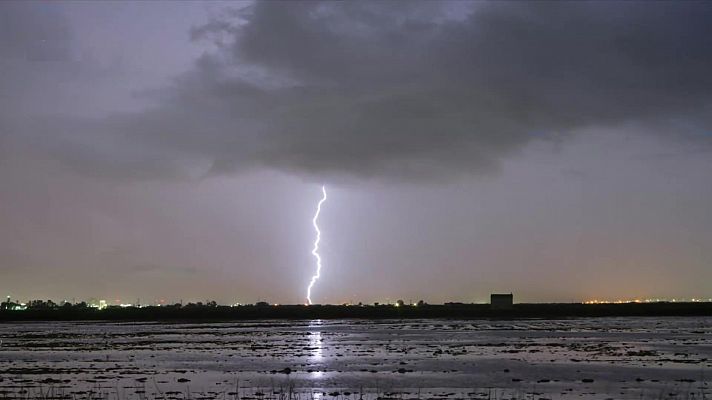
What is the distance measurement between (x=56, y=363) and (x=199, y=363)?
8645mm

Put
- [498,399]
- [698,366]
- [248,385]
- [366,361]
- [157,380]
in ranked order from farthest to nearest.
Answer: [366,361], [698,366], [157,380], [248,385], [498,399]

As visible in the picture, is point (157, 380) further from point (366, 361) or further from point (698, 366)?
point (698, 366)

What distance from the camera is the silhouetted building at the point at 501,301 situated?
189375mm

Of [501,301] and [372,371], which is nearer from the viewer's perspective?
[372,371]

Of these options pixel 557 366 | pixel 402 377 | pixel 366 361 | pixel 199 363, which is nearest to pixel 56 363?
pixel 199 363

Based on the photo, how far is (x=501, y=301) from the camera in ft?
625

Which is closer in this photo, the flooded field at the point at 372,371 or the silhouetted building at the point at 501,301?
the flooded field at the point at 372,371

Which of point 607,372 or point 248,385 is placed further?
point 607,372

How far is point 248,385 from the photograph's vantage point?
34.4m

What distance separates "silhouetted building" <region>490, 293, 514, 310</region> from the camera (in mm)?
189375

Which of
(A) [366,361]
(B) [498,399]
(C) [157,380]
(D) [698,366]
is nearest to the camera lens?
(B) [498,399]

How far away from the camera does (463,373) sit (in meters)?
38.2

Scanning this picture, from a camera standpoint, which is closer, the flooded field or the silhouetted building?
the flooded field

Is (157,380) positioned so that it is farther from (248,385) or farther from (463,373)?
(463,373)
